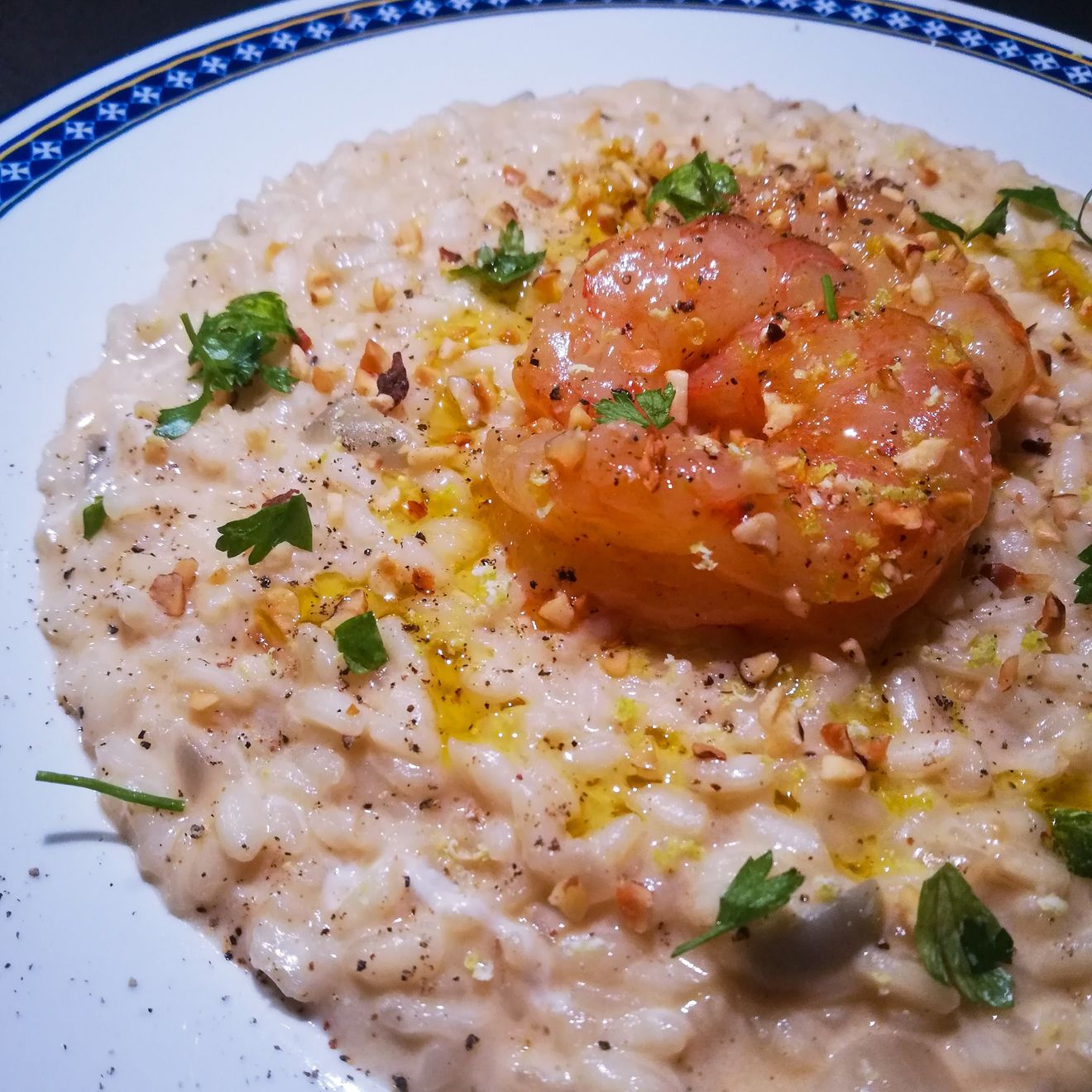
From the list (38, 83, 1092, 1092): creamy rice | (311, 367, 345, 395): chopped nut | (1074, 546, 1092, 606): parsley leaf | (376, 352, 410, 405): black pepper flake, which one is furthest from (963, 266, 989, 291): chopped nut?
(311, 367, 345, 395): chopped nut

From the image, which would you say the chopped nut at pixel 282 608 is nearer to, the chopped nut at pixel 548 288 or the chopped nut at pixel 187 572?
the chopped nut at pixel 187 572

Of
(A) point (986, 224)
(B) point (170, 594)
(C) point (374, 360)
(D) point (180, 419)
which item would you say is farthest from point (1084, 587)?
(D) point (180, 419)

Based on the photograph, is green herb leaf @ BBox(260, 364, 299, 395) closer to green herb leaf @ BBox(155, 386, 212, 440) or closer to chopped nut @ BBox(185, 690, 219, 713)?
green herb leaf @ BBox(155, 386, 212, 440)

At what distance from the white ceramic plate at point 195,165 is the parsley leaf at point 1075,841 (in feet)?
5.27

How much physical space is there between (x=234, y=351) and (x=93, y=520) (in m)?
0.62

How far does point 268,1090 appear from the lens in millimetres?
2008

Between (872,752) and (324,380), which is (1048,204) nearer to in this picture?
(872,752)

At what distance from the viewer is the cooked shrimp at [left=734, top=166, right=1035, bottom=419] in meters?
2.47

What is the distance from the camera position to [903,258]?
9.01 ft

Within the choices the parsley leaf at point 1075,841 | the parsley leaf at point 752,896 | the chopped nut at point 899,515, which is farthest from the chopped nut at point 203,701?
the parsley leaf at point 1075,841

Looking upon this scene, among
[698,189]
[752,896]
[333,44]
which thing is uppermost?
[333,44]

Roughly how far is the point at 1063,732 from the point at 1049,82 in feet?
10.2

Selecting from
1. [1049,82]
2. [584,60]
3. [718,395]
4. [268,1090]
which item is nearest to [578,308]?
[718,395]

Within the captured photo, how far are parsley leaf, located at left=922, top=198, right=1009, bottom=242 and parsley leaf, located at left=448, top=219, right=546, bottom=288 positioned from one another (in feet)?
4.04
